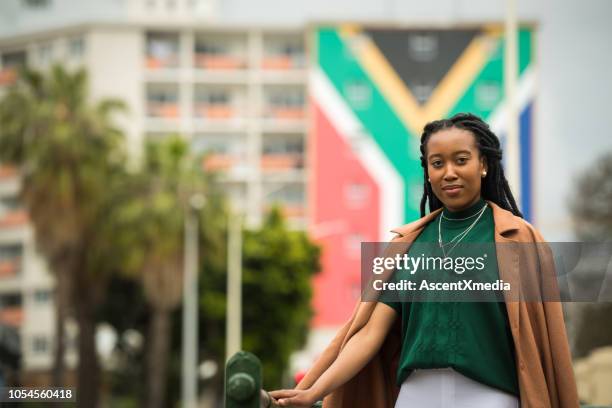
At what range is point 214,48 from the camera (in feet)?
237

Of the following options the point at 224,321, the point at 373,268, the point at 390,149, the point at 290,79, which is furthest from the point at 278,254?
the point at 373,268

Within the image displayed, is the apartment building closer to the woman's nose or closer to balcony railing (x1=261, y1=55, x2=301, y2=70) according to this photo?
balcony railing (x1=261, y1=55, x2=301, y2=70)

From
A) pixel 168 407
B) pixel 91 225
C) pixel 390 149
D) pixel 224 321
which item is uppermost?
pixel 390 149

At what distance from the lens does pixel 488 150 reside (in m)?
3.96

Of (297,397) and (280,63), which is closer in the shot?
(297,397)

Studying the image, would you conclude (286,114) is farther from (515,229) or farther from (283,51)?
(515,229)

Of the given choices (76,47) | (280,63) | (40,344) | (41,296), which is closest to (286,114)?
(280,63)

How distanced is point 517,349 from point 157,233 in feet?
126

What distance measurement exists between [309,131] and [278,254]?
2160 centimetres

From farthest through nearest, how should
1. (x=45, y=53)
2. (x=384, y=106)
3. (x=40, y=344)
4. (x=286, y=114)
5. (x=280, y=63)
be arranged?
1. (x=45, y=53)
2. (x=280, y=63)
3. (x=286, y=114)
4. (x=40, y=344)
5. (x=384, y=106)

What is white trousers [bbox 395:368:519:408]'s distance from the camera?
366cm

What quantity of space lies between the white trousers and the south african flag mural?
6030 cm

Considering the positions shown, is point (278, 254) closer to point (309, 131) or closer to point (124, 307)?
point (124, 307)

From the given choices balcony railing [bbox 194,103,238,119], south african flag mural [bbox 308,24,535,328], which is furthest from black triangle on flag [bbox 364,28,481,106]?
balcony railing [bbox 194,103,238,119]
